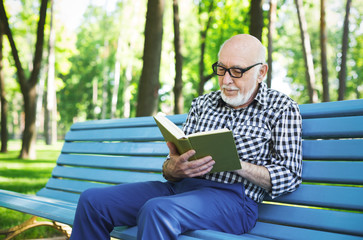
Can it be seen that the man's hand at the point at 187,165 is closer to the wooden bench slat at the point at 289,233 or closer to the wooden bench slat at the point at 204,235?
the wooden bench slat at the point at 204,235

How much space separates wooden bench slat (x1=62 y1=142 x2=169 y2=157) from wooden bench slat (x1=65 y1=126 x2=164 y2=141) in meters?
0.05

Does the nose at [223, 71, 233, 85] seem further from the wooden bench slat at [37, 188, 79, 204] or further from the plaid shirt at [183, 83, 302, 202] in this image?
the wooden bench slat at [37, 188, 79, 204]

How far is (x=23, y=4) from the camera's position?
66.1 ft

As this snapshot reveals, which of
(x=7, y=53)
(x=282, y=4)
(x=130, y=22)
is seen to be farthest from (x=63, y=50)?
(x=282, y=4)

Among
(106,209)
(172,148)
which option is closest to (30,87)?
(106,209)

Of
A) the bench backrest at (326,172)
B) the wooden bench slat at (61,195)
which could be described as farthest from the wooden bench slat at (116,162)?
the wooden bench slat at (61,195)

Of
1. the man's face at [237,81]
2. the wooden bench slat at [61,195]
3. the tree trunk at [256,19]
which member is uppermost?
the tree trunk at [256,19]

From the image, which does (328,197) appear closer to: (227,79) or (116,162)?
(227,79)

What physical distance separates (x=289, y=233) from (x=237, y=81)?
0.98 m

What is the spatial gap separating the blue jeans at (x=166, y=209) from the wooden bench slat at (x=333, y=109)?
0.64 meters

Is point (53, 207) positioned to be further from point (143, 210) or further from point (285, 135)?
point (285, 135)

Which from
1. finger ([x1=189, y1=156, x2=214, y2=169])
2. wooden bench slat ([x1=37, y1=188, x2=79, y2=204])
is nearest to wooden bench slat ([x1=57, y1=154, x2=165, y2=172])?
wooden bench slat ([x1=37, y1=188, x2=79, y2=204])

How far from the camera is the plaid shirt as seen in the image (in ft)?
7.95

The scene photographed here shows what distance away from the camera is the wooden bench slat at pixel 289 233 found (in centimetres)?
224
